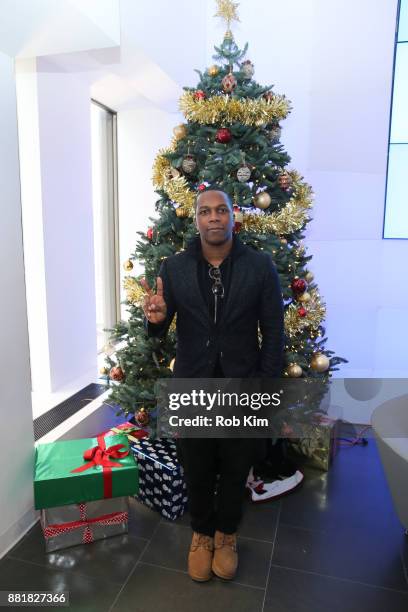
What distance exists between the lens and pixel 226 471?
180 cm

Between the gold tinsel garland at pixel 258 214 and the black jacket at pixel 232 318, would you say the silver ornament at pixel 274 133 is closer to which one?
the gold tinsel garland at pixel 258 214

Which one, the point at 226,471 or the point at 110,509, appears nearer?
the point at 226,471

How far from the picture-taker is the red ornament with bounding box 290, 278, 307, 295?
241 cm

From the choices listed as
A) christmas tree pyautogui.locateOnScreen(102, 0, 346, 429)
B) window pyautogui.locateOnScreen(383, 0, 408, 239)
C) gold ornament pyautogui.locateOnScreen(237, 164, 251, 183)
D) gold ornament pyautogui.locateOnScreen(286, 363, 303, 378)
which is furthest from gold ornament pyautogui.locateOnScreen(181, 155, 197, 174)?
window pyautogui.locateOnScreen(383, 0, 408, 239)

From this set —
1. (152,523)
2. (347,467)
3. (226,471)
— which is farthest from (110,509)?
(347,467)

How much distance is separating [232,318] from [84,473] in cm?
100

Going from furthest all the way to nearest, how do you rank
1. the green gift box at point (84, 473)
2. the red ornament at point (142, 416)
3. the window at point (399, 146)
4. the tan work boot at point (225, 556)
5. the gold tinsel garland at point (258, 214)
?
the window at point (399, 146) → the red ornament at point (142, 416) → the gold tinsel garland at point (258, 214) → the green gift box at point (84, 473) → the tan work boot at point (225, 556)

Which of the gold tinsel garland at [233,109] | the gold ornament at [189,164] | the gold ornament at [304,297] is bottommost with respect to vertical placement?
the gold ornament at [304,297]

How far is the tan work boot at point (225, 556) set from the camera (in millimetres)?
1876

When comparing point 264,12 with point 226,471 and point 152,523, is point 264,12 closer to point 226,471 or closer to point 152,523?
point 226,471

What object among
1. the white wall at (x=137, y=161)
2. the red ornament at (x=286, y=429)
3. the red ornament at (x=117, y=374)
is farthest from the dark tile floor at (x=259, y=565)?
the white wall at (x=137, y=161)

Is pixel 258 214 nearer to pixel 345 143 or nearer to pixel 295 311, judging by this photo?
pixel 295 311

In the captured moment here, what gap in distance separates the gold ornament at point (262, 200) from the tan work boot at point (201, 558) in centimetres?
152

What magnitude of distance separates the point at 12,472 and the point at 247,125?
1.97 meters
